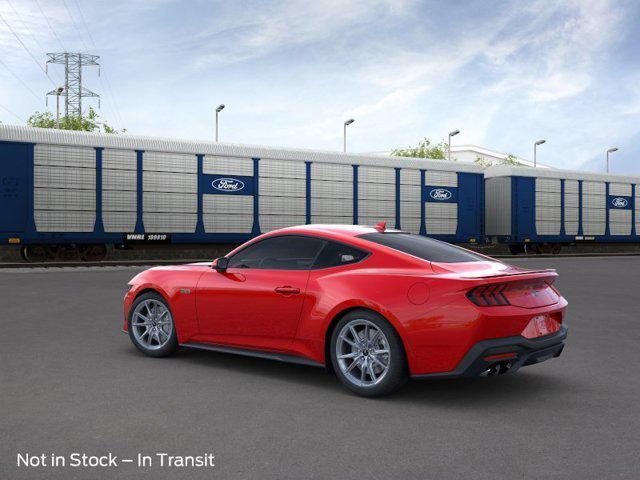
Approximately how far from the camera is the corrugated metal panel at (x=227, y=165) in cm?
2388

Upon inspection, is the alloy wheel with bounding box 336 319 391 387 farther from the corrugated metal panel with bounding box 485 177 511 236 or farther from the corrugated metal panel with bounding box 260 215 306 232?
the corrugated metal panel with bounding box 485 177 511 236

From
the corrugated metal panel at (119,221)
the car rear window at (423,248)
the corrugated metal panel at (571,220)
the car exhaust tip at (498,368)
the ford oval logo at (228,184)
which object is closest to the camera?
the car exhaust tip at (498,368)

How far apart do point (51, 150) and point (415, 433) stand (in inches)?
775

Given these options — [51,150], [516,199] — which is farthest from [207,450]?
[516,199]

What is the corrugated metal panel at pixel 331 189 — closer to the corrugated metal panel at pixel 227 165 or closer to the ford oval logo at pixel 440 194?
the corrugated metal panel at pixel 227 165

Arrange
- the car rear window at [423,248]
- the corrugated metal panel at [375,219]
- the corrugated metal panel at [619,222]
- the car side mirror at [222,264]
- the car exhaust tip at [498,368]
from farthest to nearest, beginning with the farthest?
the corrugated metal panel at [619,222] → the corrugated metal panel at [375,219] → the car side mirror at [222,264] → the car rear window at [423,248] → the car exhaust tip at [498,368]

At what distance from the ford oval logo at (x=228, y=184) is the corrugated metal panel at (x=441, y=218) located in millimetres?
8402

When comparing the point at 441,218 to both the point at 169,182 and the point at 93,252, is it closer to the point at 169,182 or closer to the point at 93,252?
the point at 169,182

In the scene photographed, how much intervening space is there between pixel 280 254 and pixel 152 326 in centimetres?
172

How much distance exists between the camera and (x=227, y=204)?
957 inches

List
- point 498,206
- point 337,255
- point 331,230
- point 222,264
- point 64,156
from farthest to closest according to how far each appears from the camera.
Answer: point 498,206, point 64,156, point 222,264, point 331,230, point 337,255

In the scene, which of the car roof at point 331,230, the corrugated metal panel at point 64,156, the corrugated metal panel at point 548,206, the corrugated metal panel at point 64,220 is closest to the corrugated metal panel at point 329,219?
the corrugated metal panel at point 64,220

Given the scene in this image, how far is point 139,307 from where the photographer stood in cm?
693

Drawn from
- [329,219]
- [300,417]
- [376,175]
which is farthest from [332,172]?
[300,417]
